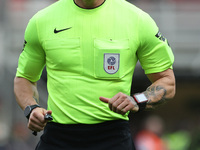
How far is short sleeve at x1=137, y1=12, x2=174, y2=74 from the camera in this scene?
159 inches

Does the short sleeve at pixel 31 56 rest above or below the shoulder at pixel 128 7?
below

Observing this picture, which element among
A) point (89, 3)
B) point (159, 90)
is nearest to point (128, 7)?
point (89, 3)

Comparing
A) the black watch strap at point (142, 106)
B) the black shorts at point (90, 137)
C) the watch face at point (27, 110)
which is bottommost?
the black shorts at point (90, 137)

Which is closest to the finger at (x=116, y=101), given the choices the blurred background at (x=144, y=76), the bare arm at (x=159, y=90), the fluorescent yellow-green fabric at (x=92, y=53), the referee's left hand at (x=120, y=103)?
the referee's left hand at (x=120, y=103)

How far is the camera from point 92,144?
3.98 metres

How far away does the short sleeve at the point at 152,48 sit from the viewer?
403 centimetres

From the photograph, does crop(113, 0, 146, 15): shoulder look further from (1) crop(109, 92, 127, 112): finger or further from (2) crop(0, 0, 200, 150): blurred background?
(2) crop(0, 0, 200, 150): blurred background

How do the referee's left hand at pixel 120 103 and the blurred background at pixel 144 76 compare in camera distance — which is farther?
the blurred background at pixel 144 76

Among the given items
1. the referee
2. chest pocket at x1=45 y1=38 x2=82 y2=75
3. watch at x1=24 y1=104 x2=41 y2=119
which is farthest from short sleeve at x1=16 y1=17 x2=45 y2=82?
watch at x1=24 y1=104 x2=41 y2=119

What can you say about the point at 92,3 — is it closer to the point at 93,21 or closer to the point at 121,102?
the point at 93,21

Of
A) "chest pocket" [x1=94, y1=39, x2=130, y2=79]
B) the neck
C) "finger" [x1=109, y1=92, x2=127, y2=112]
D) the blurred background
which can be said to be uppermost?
the neck

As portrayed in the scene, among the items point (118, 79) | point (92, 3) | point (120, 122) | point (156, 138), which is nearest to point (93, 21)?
point (92, 3)

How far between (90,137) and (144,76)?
32.3 feet

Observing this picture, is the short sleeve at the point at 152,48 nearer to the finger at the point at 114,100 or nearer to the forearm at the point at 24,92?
the finger at the point at 114,100
